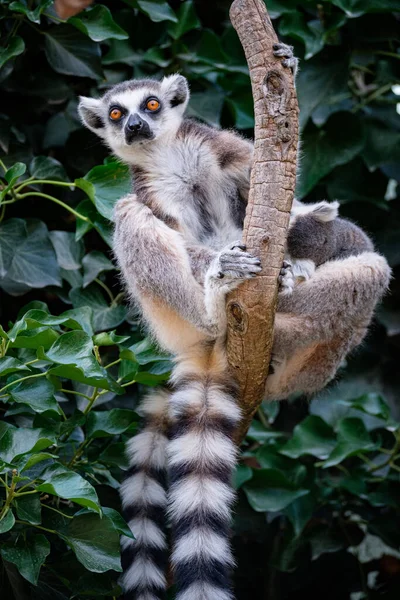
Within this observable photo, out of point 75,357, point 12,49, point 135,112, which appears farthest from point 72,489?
point 12,49

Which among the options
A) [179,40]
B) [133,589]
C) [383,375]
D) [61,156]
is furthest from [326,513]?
[179,40]

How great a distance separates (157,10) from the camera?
5211mm

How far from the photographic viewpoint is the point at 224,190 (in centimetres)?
419

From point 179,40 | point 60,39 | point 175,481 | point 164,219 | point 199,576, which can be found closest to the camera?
point 199,576

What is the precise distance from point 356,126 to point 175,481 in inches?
119

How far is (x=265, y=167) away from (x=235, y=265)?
42 centimetres

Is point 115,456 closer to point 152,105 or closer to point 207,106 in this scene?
point 152,105

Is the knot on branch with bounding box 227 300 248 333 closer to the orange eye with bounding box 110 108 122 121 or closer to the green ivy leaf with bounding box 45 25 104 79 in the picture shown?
the orange eye with bounding box 110 108 122 121

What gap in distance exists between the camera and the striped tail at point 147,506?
12.1 ft

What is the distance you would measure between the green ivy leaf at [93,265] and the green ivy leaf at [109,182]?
1.45 feet

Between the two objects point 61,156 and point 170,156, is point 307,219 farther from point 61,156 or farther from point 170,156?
point 61,156

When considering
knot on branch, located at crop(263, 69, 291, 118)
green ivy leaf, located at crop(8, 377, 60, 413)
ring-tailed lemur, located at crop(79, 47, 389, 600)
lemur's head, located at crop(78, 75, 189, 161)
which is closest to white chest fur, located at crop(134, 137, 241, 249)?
ring-tailed lemur, located at crop(79, 47, 389, 600)

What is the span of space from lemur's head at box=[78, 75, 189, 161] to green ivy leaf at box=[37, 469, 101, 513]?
1.81m

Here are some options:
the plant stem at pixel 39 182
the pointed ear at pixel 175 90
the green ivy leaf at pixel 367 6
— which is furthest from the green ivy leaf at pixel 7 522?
the green ivy leaf at pixel 367 6
